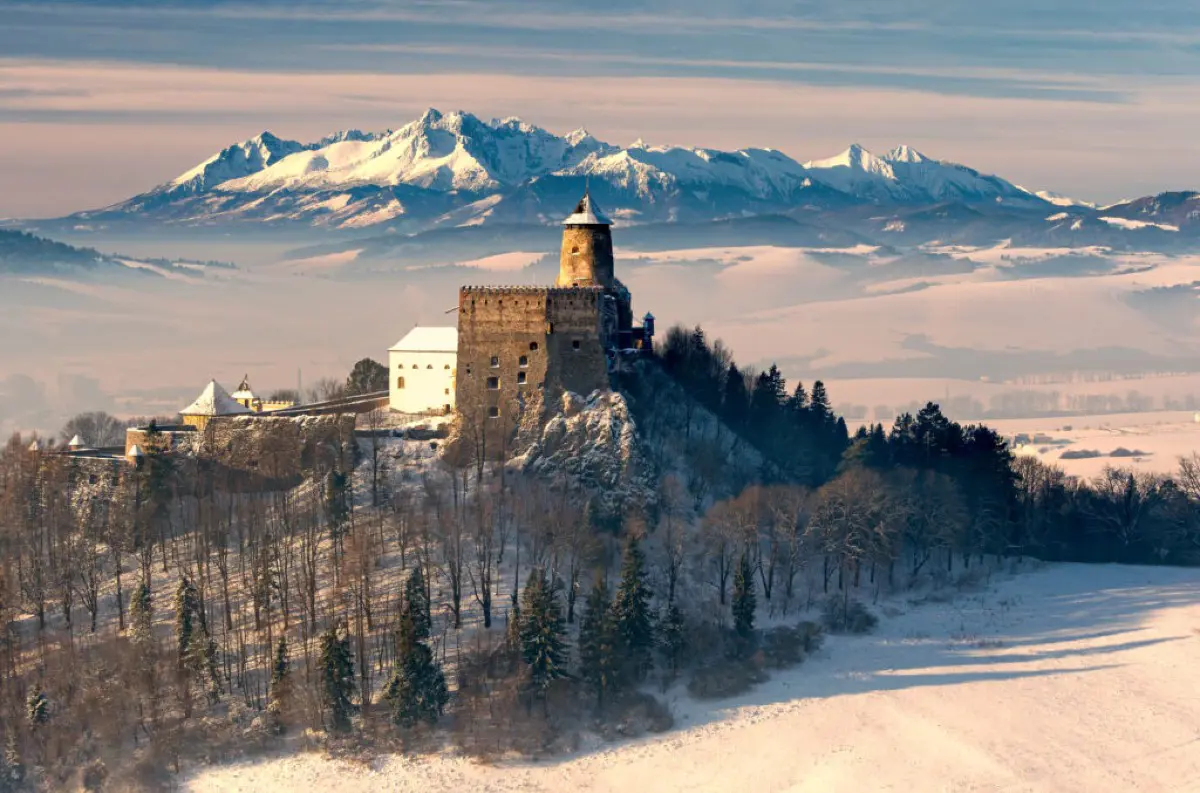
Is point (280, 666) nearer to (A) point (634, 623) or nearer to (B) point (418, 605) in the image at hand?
(B) point (418, 605)

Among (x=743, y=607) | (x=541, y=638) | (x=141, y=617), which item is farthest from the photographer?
(x=743, y=607)

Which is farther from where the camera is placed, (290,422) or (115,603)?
(290,422)

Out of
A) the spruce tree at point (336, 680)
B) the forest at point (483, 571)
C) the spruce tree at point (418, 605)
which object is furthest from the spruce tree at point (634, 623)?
the spruce tree at point (336, 680)

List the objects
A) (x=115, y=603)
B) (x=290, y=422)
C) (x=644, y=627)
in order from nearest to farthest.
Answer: (x=644, y=627)
(x=115, y=603)
(x=290, y=422)

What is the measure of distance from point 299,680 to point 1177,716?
4265 centimetres

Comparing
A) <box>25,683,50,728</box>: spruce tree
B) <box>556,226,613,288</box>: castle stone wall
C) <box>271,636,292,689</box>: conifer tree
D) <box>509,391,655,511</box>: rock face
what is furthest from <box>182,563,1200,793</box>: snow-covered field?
<box>556,226,613,288</box>: castle stone wall

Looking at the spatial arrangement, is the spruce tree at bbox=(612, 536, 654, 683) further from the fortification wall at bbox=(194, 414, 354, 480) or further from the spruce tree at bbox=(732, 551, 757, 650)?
the fortification wall at bbox=(194, 414, 354, 480)

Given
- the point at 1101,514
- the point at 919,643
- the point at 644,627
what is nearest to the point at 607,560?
the point at 644,627

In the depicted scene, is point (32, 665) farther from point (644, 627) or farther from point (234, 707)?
point (644, 627)

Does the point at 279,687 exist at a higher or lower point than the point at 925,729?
higher

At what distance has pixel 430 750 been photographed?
75375 millimetres

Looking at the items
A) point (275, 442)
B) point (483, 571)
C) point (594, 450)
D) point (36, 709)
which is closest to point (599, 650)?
point (483, 571)

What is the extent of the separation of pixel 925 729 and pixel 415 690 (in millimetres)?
24150

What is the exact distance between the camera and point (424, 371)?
342 ft
